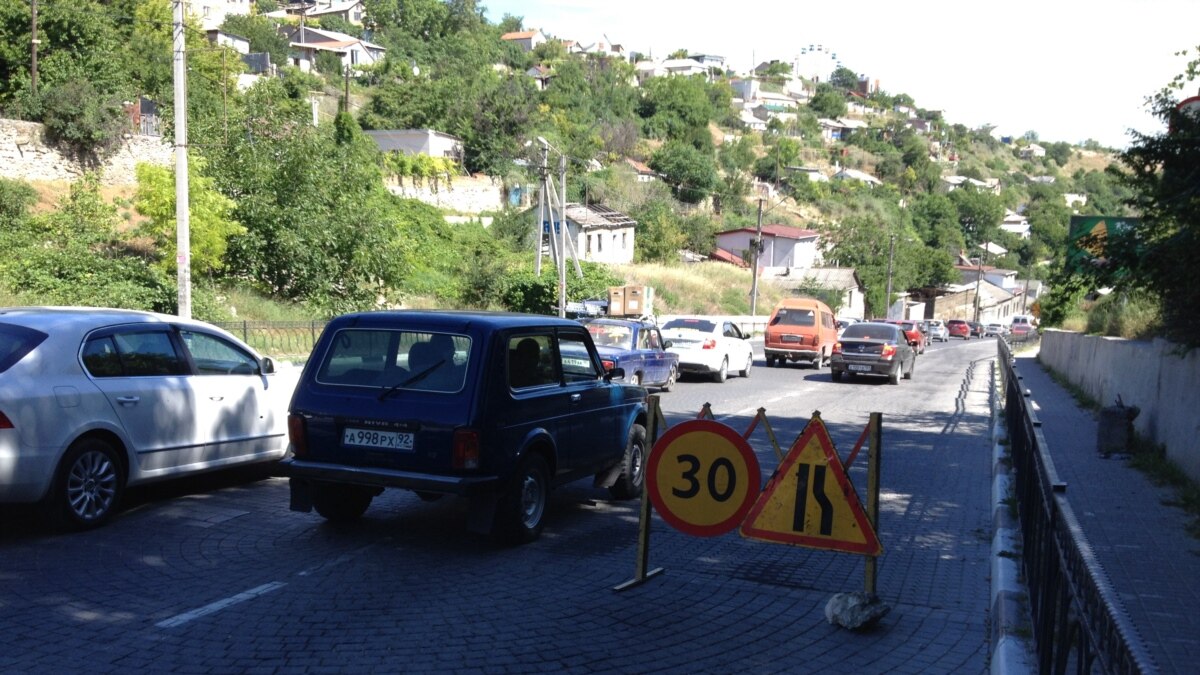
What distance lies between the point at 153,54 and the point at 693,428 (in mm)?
54149

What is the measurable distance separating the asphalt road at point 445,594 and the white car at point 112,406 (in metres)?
0.43

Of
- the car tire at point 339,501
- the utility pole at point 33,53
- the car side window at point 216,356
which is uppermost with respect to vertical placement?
the utility pole at point 33,53

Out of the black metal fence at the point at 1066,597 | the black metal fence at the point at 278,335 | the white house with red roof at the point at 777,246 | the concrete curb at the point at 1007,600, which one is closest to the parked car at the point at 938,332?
the white house with red roof at the point at 777,246

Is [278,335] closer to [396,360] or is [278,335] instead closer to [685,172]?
[396,360]

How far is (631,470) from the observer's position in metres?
10.0

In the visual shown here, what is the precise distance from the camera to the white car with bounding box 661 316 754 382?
24922 millimetres

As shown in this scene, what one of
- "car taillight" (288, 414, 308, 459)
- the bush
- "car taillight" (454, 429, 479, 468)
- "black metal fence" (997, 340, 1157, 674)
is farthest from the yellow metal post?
the bush

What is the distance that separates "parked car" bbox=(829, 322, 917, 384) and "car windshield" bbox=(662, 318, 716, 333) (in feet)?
11.4

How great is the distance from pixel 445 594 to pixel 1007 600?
3.53 m

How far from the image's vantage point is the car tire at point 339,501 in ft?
27.1

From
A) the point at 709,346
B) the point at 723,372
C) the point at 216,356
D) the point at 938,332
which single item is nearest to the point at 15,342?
the point at 216,356

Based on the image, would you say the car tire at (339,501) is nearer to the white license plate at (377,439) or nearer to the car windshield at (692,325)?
the white license plate at (377,439)

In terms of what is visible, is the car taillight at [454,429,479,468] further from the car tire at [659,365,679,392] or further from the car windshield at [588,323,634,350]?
the car tire at [659,365,679,392]

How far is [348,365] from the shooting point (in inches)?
312
